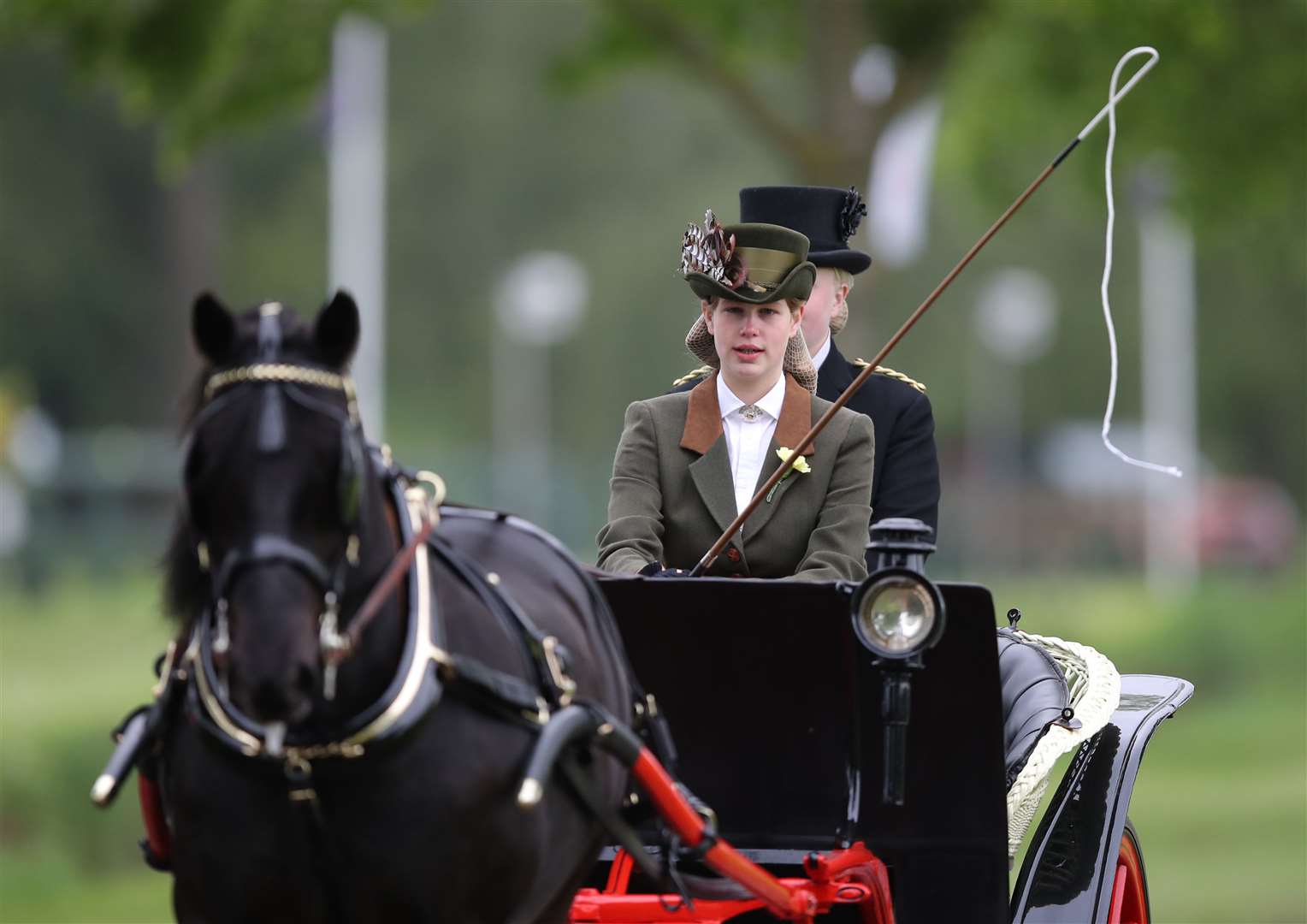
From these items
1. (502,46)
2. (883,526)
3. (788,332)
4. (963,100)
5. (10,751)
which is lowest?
(10,751)

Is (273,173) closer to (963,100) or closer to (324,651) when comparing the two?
(963,100)

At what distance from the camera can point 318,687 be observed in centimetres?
307

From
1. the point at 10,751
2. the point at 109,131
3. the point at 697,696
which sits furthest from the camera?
the point at 109,131

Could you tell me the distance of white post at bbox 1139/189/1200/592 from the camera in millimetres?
29375

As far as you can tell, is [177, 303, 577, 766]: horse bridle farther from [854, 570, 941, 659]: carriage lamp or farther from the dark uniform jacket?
the dark uniform jacket

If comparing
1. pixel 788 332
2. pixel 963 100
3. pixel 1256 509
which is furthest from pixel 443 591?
pixel 1256 509

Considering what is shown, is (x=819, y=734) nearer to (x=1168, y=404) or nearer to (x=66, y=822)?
(x=66, y=822)

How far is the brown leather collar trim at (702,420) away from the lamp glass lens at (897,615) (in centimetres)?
89

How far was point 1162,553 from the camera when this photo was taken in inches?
1159

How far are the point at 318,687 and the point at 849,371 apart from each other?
2.82m

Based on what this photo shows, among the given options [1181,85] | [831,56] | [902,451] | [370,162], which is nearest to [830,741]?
[902,451]

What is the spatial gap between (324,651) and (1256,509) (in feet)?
122

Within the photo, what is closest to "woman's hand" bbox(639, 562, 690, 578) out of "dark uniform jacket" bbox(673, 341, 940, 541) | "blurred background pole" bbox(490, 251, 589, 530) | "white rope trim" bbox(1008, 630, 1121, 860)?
"dark uniform jacket" bbox(673, 341, 940, 541)

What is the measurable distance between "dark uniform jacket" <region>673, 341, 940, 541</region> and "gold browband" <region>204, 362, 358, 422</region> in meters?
2.25
